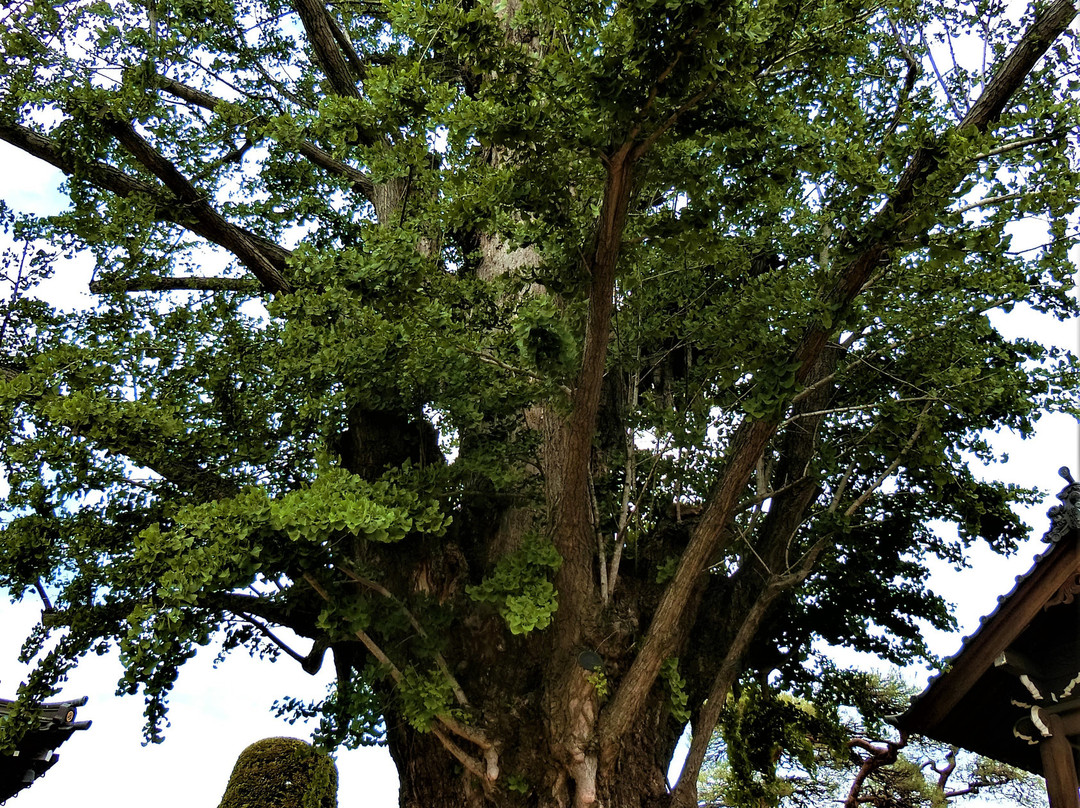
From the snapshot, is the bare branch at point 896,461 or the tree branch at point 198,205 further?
the tree branch at point 198,205

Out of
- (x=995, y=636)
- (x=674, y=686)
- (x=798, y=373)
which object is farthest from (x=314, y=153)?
(x=995, y=636)

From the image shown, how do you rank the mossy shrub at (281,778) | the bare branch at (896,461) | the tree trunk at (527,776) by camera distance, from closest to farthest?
1. the tree trunk at (527,776)
2. the bare branch at (896,461)
3. the mossy shrub at (281,778)

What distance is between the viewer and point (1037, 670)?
5363 mm

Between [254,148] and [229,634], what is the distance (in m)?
4.61

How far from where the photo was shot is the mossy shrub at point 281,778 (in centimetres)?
854

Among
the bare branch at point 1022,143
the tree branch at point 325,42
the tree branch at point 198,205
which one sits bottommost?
the bare branch at point 1022,143

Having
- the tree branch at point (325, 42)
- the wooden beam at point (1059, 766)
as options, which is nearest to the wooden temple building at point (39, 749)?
the tree branch at point (325, 42)

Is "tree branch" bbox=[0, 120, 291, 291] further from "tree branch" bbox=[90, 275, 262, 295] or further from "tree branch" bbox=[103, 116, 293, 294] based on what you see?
"tree branch" bbox=[90, 275, 262, 295]

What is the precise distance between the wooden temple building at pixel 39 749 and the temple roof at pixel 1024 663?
723 cm

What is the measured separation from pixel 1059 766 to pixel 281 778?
6.77 meters

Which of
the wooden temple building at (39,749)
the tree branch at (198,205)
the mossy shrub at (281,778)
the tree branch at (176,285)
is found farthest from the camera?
the mossy shrub at (281,778)

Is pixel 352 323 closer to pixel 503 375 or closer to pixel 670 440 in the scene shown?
pixel 503 375

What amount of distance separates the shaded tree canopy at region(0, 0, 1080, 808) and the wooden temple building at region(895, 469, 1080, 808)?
123cm

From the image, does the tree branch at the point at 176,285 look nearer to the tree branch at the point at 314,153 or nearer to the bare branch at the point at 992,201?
the tree branch at the point at 314,153
